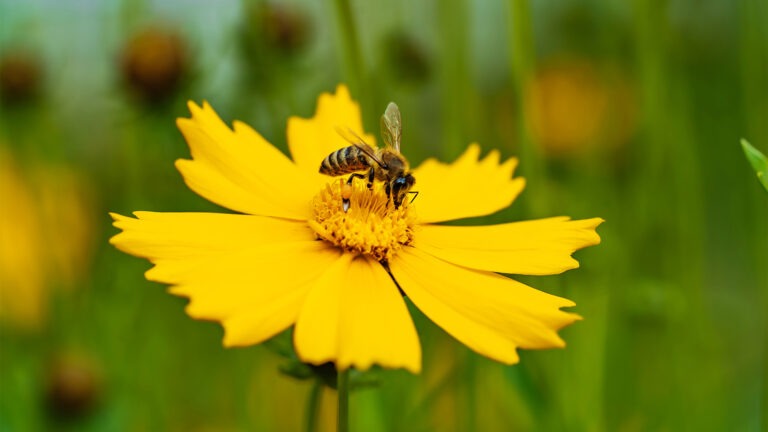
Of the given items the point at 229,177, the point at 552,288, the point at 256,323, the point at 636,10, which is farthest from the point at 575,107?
the point at 256,323

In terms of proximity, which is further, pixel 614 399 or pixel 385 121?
pixel 614 399

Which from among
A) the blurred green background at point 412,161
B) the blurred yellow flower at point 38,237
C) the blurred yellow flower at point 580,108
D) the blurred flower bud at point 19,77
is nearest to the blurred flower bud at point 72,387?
the blurred green background at point 412,161

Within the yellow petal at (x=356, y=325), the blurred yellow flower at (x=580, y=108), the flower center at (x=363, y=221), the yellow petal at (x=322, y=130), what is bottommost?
the yellow petal at (x=356, y=325)

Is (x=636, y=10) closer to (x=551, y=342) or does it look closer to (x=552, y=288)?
(x=552, y=288)

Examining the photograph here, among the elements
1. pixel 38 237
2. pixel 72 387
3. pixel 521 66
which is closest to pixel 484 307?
pixel 521 66

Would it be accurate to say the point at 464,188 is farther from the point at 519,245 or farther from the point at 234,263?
the point at 234,263

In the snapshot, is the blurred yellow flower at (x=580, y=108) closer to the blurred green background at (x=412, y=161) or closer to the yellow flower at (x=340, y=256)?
the blurred green background at (x=412, y=161)

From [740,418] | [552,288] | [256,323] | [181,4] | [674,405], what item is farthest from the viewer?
[181,4]
